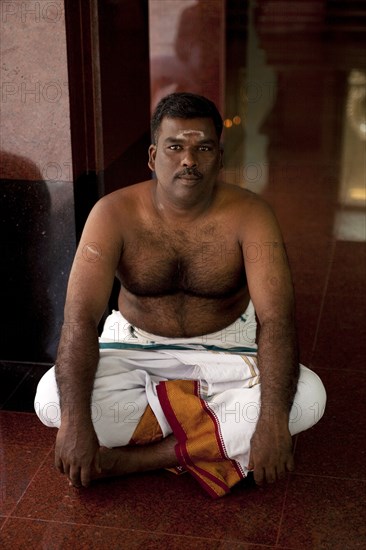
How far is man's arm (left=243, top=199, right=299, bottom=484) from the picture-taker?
310cm

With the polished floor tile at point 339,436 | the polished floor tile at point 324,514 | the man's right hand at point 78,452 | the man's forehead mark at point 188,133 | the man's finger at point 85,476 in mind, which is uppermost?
the man's forehead mark at point 188,133

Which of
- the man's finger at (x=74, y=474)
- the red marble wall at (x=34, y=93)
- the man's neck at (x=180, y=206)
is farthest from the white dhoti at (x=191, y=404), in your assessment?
the red marble wall at (x=34, y=93)

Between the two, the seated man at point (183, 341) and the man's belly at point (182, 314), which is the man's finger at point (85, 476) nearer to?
the seated man at point (183, 341)

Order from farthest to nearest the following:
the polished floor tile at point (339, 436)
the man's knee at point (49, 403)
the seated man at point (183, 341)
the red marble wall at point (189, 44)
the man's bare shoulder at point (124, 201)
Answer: the red marble wall at point (189, 44)
the polished floor tile at point (339, 436)
the man's bare shoulder at point (124, 201)
the man's knee at point (49, 403)
the seated man at point (183, 341)

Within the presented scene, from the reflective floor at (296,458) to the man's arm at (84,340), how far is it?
0.73ft

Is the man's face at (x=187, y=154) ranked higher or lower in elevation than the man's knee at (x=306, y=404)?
higher

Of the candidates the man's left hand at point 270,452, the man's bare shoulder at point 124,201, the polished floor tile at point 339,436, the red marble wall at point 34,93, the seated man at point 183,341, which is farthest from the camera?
the red marble wall at point 34,93

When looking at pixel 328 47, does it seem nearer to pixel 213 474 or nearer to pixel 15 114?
pixel 15 114

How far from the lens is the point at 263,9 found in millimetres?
15578

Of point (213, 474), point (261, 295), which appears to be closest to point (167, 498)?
point (213, 474)

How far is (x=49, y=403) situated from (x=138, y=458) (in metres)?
0.38

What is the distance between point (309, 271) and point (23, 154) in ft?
6.74

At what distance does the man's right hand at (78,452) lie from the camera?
3.09 metres

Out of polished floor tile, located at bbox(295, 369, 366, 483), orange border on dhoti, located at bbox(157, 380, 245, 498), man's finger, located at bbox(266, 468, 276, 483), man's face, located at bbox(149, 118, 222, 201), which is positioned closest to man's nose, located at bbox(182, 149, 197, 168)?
man's face, located at bbox(149, 118, 222, 201)
